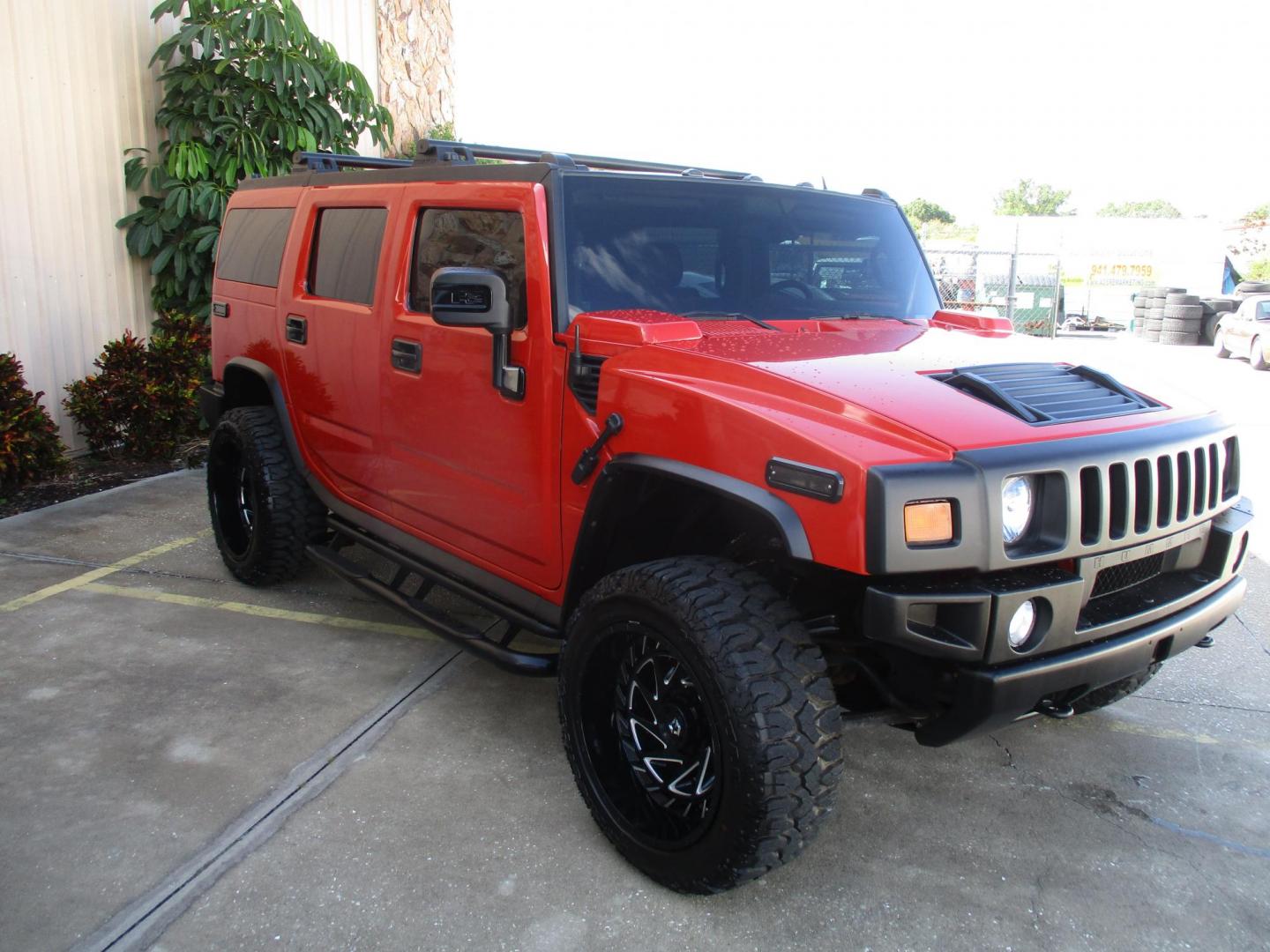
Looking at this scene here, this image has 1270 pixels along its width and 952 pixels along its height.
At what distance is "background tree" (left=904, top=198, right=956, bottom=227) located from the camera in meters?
92.9

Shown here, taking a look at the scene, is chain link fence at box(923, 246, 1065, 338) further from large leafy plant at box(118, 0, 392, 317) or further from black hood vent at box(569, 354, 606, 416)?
black hood vent at box(569, 354, 606, 416)

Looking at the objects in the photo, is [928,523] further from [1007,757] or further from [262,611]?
[262,611]

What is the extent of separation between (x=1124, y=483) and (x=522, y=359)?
173 centimetres

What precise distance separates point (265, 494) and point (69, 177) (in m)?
4.21

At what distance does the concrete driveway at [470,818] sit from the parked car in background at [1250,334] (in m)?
13.6

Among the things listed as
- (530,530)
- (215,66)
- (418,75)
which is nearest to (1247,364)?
(418,75)

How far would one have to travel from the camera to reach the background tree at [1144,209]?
96.5m

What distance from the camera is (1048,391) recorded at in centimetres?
276

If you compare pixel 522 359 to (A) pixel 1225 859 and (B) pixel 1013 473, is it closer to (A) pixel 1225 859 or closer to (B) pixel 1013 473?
(B) pixel 1013 473

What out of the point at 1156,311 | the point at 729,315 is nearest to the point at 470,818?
the point at 729,315

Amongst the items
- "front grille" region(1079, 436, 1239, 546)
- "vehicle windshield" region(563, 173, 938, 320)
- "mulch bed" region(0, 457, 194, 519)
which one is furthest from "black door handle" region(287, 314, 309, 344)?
"front grille" region(1079, 436, 1239, 546)

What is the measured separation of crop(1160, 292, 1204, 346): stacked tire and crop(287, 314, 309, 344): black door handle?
20.9 meters

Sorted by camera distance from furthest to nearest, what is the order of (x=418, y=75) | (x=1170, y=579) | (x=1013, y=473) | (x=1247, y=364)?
(x=1247, y=364)
(x=418, y=75)
(x=1170, y=579)
(x=1013, y=473)

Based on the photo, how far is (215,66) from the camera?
7.70 m
